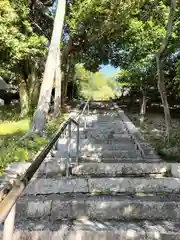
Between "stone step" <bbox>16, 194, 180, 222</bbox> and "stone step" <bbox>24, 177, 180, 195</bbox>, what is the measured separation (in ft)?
1.39

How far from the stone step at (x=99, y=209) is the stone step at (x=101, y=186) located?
0.42 m

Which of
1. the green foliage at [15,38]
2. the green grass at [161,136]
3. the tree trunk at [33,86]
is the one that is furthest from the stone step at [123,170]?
the tree trunk at [33,86]

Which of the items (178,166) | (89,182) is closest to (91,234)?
(89,182)

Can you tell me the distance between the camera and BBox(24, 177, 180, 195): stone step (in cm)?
388

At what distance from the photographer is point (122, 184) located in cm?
396

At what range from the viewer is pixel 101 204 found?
338 cm

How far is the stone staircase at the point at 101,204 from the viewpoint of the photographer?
2914mm

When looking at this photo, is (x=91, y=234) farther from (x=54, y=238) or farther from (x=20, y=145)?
(x=20, y=145)

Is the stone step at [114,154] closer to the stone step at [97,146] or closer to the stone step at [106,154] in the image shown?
the stone step at [106,154]

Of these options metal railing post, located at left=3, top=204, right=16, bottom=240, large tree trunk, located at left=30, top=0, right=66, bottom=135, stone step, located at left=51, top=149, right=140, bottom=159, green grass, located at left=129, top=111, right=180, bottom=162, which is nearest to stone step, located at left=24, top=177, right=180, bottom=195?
stone step, located at left=51, top=149, right=140, bottom=159

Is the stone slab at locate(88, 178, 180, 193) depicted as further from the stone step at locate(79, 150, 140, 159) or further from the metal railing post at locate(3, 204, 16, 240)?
the metal railing post at locate(3, 204, 16, 240)

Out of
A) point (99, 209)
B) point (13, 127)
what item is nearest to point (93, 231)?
point (99, 209)

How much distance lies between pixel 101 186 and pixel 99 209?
1.96 ft

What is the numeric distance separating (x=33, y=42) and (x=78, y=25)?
90.2 inches
